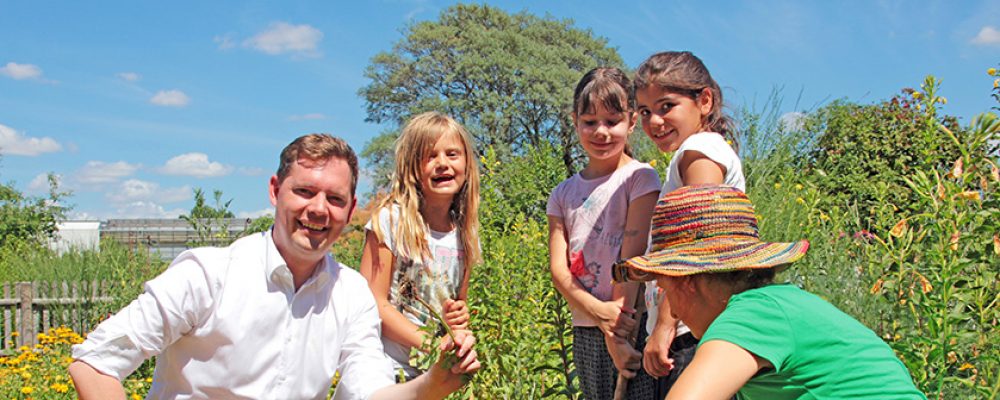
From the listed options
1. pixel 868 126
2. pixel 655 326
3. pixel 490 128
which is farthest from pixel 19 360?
pixel 490 128

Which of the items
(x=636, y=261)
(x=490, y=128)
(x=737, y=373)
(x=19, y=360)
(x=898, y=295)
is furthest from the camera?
(x=490, y=128)

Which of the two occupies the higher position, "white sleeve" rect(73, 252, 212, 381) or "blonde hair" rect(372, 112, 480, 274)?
"blonde hair" rect(372, 112, 480, 274)

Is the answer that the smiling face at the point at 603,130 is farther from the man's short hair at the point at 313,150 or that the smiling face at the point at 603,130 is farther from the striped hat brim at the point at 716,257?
the striped hat brim at the point at 716,257

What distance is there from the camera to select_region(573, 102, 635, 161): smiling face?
8.74 feet

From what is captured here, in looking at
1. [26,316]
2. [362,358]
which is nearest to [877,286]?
[362,358]

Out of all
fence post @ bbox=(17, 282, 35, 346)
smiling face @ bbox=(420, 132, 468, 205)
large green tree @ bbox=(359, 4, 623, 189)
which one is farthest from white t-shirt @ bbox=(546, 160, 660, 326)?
large green tree @ bbox=(359, 4, 623, 189)

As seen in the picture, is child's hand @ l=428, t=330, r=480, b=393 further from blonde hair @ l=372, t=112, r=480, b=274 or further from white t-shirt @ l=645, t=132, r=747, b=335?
blonde hair @ l=372, t=112, r=480, b=274

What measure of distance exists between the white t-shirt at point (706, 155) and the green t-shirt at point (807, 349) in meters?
0.77

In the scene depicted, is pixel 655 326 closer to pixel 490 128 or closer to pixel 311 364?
pixel 311 364

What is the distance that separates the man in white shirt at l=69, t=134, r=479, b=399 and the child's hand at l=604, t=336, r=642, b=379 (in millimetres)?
707

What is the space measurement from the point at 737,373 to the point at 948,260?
4.85 feet

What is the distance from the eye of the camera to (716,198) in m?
1.67

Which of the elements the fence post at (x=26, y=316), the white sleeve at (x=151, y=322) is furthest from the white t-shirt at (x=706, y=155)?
the fence post at (x=26, y=316)

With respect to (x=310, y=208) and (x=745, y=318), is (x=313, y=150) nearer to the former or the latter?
(x=310, y=208)
